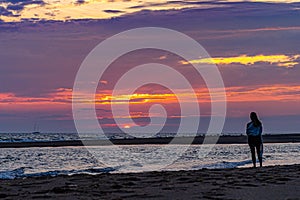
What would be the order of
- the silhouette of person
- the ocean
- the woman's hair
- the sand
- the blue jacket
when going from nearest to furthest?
the sand < the woman's hair < the silhouette of person < the blue jacket < the ocean

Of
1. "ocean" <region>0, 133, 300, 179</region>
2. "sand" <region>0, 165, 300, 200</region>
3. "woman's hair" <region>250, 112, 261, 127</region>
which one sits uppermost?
"woman's hair" <region>250, 112, 261, 127</region>

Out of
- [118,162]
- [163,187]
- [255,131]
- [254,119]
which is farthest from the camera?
[118,162]

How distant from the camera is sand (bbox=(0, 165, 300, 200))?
11.4 m

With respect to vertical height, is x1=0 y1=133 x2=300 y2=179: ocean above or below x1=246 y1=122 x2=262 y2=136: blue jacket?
below

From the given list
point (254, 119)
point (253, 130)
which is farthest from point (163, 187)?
point (253, 130)

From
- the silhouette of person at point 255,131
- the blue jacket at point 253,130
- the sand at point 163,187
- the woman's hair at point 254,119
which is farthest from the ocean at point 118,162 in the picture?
the sand at point 163,187

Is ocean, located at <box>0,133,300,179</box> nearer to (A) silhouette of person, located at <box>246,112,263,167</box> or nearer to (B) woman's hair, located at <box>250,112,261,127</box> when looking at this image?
(A) silhouette of person, located at <box>246,112,263,167</box>

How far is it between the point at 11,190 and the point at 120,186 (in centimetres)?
246

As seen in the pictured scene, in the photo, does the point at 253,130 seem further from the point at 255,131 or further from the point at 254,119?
the point at 254,119

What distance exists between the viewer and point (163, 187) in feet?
42.7

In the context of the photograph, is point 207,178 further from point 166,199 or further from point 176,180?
point 166,199

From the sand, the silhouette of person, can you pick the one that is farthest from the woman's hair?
the sand

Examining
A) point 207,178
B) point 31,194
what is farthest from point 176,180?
point 31,194

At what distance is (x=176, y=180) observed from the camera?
48.3 feet
